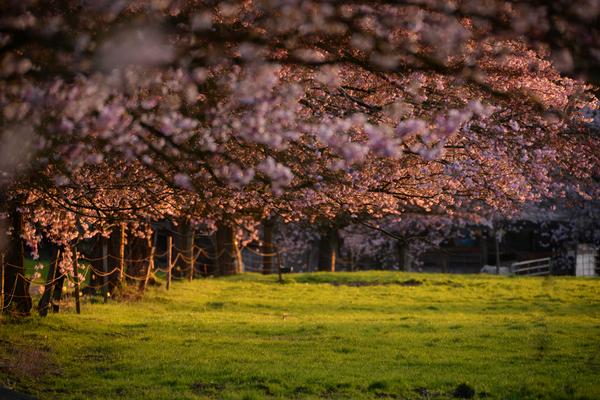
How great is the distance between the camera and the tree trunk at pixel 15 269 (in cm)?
1095

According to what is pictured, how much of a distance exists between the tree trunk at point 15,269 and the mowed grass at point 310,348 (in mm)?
568

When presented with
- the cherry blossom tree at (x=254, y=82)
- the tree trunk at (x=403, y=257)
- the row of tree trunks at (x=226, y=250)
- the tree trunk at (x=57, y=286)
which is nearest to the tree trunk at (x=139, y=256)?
the tree trunk at (x=57, y=286)

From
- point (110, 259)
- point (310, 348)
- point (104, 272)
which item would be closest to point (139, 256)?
point (110, 259)

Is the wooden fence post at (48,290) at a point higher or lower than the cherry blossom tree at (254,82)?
lower

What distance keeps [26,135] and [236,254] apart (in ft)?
74.5

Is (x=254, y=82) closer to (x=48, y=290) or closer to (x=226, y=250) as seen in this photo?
(x=48, y=290)

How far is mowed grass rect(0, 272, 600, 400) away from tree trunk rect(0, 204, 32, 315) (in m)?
0.57

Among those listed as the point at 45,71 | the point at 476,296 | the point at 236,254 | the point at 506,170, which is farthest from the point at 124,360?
the point at 236,254

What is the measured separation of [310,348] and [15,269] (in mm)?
6859

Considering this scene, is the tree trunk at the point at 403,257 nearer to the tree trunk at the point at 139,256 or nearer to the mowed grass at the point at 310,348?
the mowed grass at the point at 310,348

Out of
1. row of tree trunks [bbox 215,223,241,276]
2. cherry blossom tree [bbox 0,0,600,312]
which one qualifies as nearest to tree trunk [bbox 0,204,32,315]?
cherry blossom tree [bbox 0,0,600,312]

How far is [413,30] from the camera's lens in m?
5.50

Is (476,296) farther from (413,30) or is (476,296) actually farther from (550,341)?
(413,30)

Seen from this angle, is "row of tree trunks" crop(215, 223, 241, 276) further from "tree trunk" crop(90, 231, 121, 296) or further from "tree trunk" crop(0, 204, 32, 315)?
"tree trunk" crop(0, 204, 32, 315)
